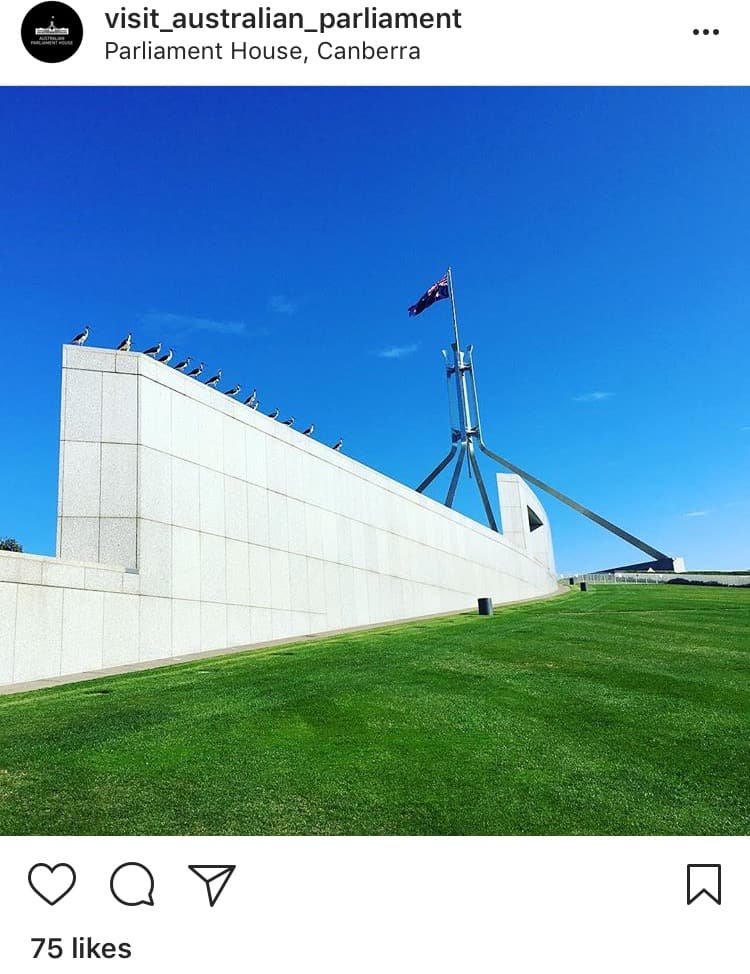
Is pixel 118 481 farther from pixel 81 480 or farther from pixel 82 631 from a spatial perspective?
pixel 82 631

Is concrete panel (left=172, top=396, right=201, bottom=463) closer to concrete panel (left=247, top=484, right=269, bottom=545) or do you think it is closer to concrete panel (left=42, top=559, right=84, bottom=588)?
concrete panel (left=247, top=484, right=269, bottom=545)

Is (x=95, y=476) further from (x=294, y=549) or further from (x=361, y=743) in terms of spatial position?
(x=361, y=743)

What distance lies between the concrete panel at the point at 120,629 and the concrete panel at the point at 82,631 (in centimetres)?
16

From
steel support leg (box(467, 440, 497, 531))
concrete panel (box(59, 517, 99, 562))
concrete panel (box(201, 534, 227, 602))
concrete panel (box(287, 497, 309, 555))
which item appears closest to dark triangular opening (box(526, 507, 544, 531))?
steel support leg (box(467, 440, 497, 531))

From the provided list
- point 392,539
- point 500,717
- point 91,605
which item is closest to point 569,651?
point 500,717

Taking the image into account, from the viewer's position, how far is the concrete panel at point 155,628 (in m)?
16.8

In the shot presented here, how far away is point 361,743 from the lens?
691 cm

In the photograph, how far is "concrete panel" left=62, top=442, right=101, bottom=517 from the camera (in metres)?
16.9

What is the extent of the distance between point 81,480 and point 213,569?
4.49m

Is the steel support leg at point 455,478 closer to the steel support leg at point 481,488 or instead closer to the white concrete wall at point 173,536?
the steel support leg at point 481,488

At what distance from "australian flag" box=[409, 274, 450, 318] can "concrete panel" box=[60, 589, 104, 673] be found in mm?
46247

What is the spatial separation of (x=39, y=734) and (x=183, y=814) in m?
3.53
